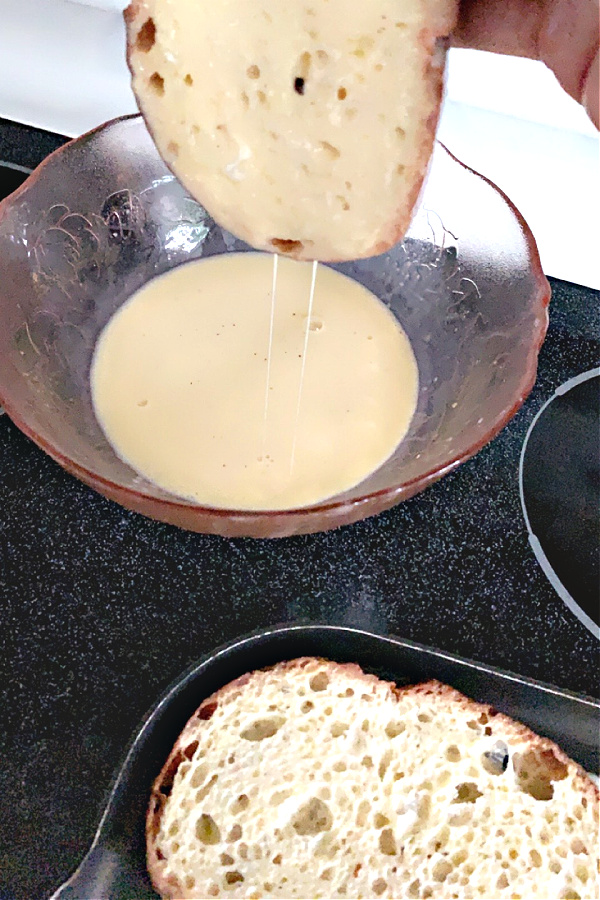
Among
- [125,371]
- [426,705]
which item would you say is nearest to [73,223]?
[125,371]

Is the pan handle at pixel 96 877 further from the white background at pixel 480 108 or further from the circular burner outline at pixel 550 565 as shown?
the white background at pixel 480 108

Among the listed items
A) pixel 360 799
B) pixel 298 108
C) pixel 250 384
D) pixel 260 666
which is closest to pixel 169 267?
pixel 250 384

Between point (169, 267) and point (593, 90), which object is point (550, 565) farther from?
point (169, 267)

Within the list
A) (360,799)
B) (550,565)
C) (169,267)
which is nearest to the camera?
(360,799)

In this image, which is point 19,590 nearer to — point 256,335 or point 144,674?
point 144,674

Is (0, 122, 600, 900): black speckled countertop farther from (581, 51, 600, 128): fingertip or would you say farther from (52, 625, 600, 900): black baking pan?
(581, 51, 600, 128): fingertip
